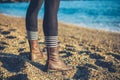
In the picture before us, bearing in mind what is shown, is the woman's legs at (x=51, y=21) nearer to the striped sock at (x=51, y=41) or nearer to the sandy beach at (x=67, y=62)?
the striped sock at (x=51, y=41)

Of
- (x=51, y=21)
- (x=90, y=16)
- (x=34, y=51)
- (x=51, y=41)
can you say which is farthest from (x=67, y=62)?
(x=90, y=16)

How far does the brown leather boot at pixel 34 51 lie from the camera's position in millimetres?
2840

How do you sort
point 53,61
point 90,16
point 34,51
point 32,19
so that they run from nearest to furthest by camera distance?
point 53,61
point 32,19
point 34,51
point 90,16

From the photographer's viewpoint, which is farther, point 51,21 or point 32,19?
point 32,19

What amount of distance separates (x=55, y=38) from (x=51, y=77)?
437 millimetres

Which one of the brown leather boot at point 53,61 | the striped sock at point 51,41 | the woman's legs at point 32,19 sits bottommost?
the brown leather boot at point 53,61

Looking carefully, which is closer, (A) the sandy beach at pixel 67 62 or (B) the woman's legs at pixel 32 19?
(A) the sandy beach at pixel 67 62

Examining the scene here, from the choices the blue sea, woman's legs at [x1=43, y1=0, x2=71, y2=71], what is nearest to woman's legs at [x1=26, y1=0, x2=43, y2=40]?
woman's legs at [x1=43, y1=0, x2=71, y2=71]

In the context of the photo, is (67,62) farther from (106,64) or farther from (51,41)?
(51,41)

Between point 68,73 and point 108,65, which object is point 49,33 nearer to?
point 68,73

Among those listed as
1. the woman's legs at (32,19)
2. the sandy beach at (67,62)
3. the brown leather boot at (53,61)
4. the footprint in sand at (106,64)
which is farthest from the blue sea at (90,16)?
the brown leather boot at (53,61)

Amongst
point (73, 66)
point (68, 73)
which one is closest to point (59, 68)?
point (68, 73)

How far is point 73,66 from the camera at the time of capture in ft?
9.40

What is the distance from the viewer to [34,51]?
9.48 ft
